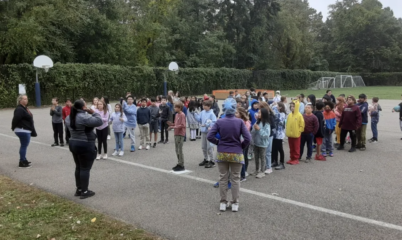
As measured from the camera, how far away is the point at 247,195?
262 inches

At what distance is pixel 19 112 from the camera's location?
8.81 meters

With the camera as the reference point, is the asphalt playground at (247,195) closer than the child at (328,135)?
Yes

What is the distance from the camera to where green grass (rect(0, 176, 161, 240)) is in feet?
16.1

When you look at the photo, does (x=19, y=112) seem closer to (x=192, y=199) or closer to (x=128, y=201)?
(x=128, y=201)

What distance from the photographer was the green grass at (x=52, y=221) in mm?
4895

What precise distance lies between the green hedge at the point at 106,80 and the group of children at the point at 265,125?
16.0 meters

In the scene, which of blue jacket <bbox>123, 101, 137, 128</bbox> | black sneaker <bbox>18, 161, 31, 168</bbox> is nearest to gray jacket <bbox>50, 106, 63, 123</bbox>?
blue jacket <bbox>123, 101, 137, 128</bbox>

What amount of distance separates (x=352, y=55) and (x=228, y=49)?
35318 mm

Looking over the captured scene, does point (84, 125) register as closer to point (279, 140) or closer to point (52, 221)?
point (52, 221)

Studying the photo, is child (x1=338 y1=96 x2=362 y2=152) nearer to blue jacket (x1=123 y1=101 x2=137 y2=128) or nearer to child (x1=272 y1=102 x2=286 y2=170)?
child (x1=272 y1=102 x2=286 y2=170)

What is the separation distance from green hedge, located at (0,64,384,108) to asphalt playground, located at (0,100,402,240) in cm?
1784

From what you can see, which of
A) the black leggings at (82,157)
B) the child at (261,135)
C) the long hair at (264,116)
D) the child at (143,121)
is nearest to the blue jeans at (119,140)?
the child at (143,121)

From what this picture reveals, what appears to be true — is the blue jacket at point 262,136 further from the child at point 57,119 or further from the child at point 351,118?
the child at point 57,119

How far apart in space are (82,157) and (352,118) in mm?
7989
